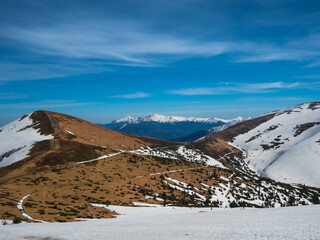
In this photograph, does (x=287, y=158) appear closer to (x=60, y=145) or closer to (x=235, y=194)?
(x=235, y=194)

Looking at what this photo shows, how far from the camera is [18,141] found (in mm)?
87438

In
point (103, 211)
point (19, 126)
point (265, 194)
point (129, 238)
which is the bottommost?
point (265, 194)

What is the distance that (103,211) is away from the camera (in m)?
30.5

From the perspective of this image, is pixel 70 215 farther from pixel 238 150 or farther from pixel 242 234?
pixel 238 150

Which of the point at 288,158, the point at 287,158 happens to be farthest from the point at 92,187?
the point at 287,158

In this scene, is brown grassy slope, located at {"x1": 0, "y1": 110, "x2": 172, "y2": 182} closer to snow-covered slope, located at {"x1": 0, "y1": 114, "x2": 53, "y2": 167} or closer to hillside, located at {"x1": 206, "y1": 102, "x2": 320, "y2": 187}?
snow-covered slope, located at {"x1": 0, "y1": 114, "x2": 53, "y2": 167}

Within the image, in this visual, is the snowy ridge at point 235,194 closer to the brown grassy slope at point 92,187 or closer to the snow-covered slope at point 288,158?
the brown grassy slope at point 92,187

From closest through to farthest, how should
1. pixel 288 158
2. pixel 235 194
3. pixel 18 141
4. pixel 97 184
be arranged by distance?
pixel 97 184, pixel 235 194, pixel 18 141, pixel 288 158

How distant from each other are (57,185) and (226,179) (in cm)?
5009

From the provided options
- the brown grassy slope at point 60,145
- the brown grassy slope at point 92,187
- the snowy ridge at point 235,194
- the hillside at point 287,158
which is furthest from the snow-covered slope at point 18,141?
the hillside at point 287,158

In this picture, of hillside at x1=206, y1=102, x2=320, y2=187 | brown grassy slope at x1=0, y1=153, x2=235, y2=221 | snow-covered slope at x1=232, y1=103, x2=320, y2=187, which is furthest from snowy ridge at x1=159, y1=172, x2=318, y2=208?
hillside at x1=206, y1=102, x2=320, y2=187

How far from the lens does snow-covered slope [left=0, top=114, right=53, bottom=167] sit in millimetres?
68938

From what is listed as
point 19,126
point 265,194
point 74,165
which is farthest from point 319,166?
point 19,126

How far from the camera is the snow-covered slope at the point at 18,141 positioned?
68.9 m
